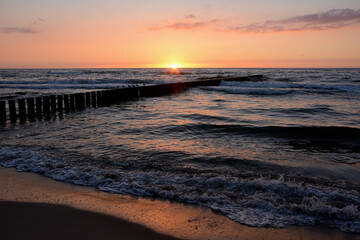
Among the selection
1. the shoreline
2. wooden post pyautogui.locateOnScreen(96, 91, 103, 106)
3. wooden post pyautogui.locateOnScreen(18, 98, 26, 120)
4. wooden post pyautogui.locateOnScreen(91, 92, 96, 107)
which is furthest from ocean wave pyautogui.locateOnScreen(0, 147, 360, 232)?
wooden post pyautogui.locateOnScreen(96, 91, 103, 106)

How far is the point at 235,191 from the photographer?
4398 mm

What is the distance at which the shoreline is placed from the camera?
10.4ft

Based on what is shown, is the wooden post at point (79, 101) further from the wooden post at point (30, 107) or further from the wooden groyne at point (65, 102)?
the wooden post at point (30, 107)

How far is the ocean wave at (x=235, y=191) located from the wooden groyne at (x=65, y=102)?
22.5ft

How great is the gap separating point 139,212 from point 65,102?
12.4 metres

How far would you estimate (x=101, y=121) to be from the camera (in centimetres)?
1116

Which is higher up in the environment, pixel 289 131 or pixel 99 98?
pixel 99 98

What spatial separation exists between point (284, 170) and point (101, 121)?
7849 millimetres

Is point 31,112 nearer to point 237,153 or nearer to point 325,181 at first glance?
point 237,153

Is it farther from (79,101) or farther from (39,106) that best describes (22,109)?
(79,101)

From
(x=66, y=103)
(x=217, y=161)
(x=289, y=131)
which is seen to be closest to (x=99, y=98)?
(x=66, y=103)

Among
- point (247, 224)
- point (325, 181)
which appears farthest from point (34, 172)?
point (325, 181)

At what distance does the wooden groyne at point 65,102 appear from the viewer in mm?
11867

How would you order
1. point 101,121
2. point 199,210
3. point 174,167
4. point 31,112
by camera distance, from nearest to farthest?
point 199,210
point 174,167
point 101,121
point 31,112
